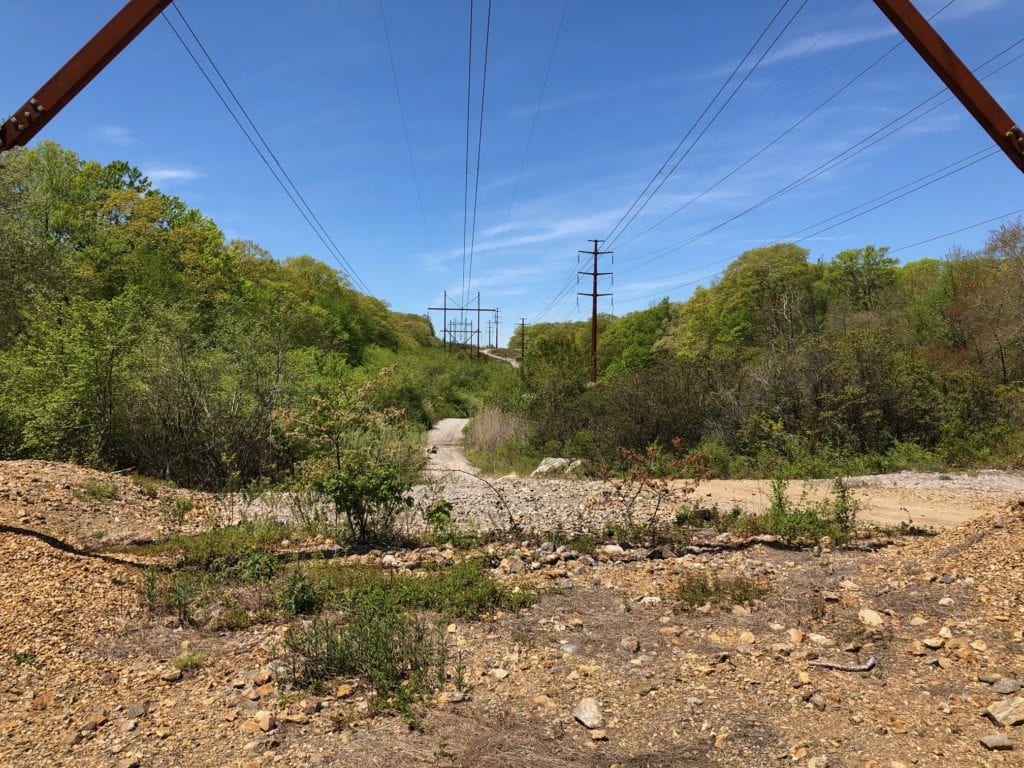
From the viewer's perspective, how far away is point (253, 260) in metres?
39.3

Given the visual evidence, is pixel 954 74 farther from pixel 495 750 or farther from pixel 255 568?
pixel 255 568

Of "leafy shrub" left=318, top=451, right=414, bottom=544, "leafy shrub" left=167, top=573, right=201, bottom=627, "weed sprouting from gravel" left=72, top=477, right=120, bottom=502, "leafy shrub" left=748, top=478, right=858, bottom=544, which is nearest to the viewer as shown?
"leafy shrub" left=167, top=573, right=201, bottom=627

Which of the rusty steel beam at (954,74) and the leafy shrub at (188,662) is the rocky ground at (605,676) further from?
the rusty steel beam at (954,74)

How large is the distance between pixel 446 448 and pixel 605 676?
71.0 feet

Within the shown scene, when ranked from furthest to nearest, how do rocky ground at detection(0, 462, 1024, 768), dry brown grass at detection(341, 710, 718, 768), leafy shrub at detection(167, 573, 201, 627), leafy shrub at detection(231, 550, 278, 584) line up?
leafy shrub at detection(231, 550, 278, 584) → leafy shrub at detection(167, 573, 201, 627) → rocky ground at detection(0, 462, 1024, 768) → dry brown grass at detection(341, 710, 718, 768)

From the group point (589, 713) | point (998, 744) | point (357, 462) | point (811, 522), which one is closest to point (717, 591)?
point (589, 713)

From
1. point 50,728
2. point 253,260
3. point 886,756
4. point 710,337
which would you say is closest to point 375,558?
point 50,728

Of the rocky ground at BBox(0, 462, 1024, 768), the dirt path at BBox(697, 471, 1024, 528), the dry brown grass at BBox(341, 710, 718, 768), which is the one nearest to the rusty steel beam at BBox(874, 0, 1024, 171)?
the rocky ground at BBox(0, 462, 1024, 768)

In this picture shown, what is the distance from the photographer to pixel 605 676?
439cm

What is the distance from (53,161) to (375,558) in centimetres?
2925

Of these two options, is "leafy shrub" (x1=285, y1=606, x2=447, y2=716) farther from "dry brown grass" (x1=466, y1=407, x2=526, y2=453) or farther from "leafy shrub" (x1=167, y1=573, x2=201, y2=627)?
"dry brown grass" (x1=466, y1=407, x2=526, y2=453)

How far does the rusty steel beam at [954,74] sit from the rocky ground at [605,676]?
389 centimetres

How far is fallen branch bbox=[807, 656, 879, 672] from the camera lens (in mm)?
4281

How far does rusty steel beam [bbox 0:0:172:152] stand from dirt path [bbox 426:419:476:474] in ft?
32.3
